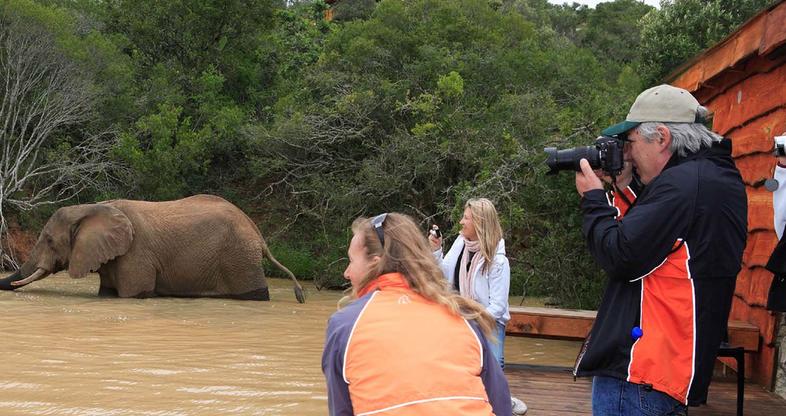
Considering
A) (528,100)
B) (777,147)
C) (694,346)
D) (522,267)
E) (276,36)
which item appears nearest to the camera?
(694,346)

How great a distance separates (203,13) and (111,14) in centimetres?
286

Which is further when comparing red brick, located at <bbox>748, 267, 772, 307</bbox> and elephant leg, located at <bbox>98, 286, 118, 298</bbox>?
elephant leg, located at <bbox>98, 286, 118, 298</bbox>

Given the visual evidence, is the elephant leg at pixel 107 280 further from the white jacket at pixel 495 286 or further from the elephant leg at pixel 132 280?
the white jacket at pixel 495 286

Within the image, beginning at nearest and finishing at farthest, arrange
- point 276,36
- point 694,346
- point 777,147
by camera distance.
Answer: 1. point 694,346
2. point 777,147
3. point 276,36

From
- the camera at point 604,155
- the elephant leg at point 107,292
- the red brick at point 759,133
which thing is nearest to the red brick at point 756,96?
the red brick at point 759,133

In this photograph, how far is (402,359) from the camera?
272cm

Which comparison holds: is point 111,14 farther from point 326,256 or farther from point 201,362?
point 201,362

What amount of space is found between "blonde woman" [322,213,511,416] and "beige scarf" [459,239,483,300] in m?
3.62

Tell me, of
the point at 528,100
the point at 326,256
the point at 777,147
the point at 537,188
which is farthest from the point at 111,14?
the point at 777,147

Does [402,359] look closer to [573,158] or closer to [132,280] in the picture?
[573,158]

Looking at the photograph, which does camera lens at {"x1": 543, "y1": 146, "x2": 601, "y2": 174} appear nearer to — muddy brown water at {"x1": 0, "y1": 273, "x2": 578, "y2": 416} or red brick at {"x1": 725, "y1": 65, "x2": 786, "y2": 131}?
red brick at {"x1": 725, "y1": 65, "x2": 786, "y2": 131}

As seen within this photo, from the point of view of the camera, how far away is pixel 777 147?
4.14 meters

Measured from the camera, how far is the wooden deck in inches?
225

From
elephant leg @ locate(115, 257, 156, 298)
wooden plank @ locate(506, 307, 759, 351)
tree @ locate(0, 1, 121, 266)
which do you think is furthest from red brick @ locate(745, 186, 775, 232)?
tree @ locate(0, 1, 121, 266)
